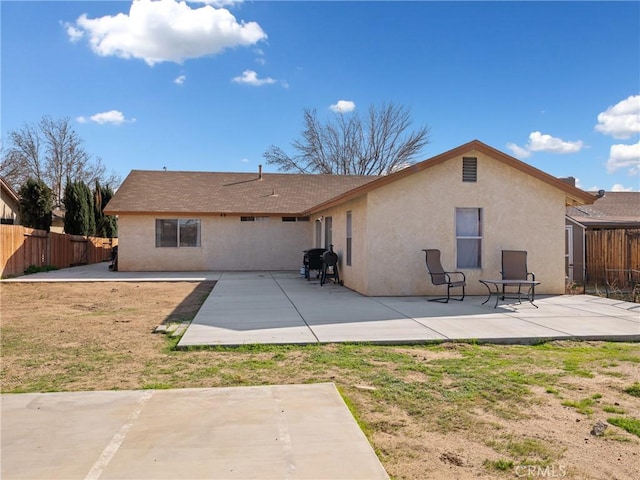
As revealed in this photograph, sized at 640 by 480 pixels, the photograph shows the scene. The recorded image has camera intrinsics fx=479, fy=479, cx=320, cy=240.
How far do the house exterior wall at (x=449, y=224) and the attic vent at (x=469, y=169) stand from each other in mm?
102

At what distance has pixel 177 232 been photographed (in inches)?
805

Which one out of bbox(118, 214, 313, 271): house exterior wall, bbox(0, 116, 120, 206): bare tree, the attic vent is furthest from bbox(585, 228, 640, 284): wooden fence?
bbox(0, 116, 120, 206): bare tree

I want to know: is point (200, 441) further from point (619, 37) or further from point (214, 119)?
point (214, 119)

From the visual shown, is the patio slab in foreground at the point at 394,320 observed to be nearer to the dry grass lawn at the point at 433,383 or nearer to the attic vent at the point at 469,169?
the dry grass lawn at the point at 433,383

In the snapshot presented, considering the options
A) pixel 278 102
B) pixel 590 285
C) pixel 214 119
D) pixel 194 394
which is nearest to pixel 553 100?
pixel 590 285

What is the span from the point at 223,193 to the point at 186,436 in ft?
63.4

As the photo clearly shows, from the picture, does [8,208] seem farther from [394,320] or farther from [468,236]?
[394,320]

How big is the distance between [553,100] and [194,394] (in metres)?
18.4

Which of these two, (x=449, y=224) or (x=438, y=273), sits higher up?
(x=449, y=224)

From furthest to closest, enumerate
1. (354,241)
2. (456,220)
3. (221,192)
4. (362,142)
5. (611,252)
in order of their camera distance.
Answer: (362,142) < (221,192) < (611,252) < (354,241) < (456,220)

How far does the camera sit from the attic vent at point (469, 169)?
11867mm

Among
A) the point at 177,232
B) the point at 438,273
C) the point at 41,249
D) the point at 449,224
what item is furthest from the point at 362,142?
the point at 438,273

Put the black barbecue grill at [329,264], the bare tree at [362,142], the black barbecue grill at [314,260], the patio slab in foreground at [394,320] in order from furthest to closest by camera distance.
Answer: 1. the bare tree at [362,142]
2. the black barbecue grill at [314,260]
3. the black barbecue grill at [329,264]
4. the patio slab in foreground at [394,320]

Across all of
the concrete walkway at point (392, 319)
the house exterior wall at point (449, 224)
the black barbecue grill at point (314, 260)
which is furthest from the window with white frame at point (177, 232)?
the house exterior wall at point (449, 224)
